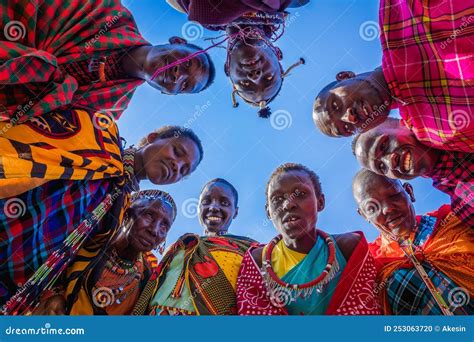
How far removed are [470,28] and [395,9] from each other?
0.39m

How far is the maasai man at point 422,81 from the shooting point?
225cm

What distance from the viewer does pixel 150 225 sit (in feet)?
10.2

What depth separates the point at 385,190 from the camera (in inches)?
119

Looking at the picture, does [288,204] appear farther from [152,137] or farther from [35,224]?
[35,224]

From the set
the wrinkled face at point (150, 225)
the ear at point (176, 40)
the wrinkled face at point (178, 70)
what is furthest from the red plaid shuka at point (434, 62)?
the wrinkled face at point (150, 225)

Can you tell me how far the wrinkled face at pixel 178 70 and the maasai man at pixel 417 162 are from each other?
124cm

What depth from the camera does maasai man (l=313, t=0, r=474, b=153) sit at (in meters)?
2.25

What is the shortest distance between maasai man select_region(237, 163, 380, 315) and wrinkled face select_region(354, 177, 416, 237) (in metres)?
0.38

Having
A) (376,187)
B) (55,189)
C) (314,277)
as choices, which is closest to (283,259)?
(314,277)

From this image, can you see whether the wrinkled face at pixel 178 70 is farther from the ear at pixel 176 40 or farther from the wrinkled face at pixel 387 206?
the wrinkled face at pixel 387 206

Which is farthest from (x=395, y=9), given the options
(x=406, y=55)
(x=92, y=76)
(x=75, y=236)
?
(x=75, y=236)

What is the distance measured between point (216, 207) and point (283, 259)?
1.24 metres

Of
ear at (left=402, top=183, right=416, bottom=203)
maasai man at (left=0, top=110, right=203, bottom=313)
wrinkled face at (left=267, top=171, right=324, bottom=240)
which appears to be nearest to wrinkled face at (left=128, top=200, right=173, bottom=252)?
maasai man at (left=0, top=110, right=203, bottom=313)

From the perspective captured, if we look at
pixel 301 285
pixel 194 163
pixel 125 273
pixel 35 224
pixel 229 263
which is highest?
pixel 194 163
